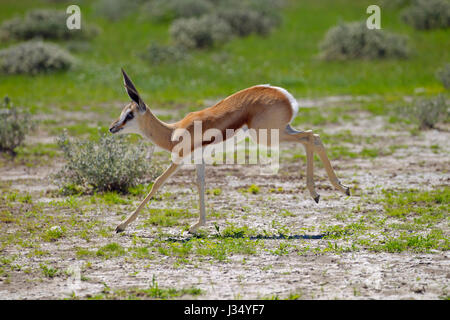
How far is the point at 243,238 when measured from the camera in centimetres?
755

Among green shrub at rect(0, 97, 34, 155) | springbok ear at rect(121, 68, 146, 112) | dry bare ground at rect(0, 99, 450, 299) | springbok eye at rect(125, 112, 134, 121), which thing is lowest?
dry bare ground at rect(0, 99, 450, 299)

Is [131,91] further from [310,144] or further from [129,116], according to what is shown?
[310,144]

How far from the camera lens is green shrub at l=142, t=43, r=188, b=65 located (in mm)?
21953

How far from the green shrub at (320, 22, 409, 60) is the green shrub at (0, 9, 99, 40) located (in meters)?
10.5

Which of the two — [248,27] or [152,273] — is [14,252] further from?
[248,27]

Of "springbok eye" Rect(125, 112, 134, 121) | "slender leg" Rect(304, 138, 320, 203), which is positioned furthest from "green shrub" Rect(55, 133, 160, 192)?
"slender leg" Rect(304, 138, 320, 203)

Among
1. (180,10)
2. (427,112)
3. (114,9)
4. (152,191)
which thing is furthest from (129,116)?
(114,9)

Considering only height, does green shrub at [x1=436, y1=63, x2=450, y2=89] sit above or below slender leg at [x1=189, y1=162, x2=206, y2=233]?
above

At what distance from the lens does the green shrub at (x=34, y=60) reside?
20828 mm

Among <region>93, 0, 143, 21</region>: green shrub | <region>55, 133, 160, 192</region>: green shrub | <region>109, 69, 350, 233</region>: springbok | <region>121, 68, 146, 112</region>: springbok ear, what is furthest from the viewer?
<region>93, 0, 143, 21</region>: green shrub

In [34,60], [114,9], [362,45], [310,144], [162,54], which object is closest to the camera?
[310,144]

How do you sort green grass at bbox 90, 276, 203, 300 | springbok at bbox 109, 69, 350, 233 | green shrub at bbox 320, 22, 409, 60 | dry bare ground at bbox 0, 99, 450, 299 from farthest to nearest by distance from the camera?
green shrub at bbox 320, 22, 409, 60, springbok at bbox 109, 69, 350, 233, dry bare ground at bbox 0, 99, 450, 299, green grass at bbox 90, 276, 203, 300

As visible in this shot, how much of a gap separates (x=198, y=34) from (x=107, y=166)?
15583mm

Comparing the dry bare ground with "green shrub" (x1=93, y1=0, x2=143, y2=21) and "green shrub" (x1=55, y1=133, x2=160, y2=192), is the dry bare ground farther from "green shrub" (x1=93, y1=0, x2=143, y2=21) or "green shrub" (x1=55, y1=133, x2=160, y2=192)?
"green shrub" (x1=93, y1=0, x2=143, y2=21)
